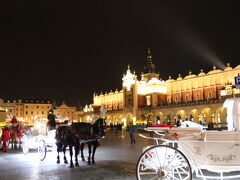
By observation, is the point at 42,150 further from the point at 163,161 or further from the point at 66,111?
the point at 66,111

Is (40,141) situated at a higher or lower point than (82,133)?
lower

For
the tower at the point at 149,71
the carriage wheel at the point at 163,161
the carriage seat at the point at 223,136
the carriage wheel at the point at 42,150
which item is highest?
the tower at the point at 149,71

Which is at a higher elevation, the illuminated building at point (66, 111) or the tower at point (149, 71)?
the tower at point (149, 71)

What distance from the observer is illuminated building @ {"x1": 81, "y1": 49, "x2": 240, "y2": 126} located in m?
49.6

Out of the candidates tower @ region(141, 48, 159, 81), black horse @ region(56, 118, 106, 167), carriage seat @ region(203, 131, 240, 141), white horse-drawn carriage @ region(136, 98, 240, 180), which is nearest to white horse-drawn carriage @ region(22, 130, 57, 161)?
black horse @ region(56, 118, 106, 167)

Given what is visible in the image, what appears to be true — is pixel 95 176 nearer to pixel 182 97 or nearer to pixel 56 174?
pixel 56 174

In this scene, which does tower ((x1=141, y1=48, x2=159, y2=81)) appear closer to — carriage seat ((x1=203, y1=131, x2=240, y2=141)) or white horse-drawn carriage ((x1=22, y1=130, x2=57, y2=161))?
white horse-drawn carriage ((x1=22, y1=130, x2=57, y2=161))

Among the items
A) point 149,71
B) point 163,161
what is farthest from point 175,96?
point 163,161

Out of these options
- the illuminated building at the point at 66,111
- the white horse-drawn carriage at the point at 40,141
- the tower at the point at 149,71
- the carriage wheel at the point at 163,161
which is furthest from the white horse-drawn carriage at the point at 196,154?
the illuminated building at the point at 66,111

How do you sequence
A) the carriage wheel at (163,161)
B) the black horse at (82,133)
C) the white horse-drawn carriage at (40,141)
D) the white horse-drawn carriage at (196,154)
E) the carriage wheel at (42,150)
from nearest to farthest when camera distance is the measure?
the white horse-drawn carriage at (196,154)
the carriage wheel at (163,161)
the black horse at (82,133)
the carriage wheel at (42,150)
the white horse-drawn carriage at (40,141)

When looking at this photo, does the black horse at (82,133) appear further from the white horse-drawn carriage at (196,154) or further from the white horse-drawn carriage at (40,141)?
the white horse-drawn carriage at (196,154)

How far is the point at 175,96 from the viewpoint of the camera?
6762 centimetres

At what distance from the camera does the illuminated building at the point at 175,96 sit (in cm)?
4959

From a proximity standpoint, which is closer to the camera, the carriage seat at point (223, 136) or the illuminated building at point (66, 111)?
the carriage seat at point (223, 136)
